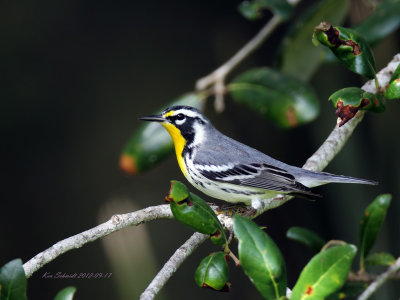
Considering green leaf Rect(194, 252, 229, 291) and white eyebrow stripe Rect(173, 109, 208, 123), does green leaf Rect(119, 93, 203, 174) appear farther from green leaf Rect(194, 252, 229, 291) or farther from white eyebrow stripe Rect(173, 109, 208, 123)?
green leaf Rect(194, 252, 229, 291)

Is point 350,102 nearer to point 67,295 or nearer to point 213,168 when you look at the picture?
point 213,168

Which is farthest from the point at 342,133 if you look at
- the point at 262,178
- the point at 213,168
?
the point at 213,168

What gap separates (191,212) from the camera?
194cm

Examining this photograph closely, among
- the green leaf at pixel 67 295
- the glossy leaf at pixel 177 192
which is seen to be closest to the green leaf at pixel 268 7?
the glossy leaf at pixel 177 192

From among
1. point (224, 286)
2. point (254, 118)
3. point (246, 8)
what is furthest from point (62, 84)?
point (224, 286)

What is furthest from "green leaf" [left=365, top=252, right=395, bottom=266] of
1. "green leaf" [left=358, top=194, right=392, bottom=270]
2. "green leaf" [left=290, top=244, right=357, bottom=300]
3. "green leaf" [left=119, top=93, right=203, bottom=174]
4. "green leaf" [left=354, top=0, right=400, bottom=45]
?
"green leaf" [left=119, top=93, right=203, bottom=174]

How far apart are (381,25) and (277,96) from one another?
2.50ft

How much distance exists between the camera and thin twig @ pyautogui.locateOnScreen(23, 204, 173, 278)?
209 centimetres

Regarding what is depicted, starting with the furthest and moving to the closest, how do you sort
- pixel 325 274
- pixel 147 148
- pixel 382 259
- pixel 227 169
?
1. pixel 147 148
2. pixel 227 169
3. pixel 382 259
4. pixel 325 274

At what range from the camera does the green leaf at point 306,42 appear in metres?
3.83

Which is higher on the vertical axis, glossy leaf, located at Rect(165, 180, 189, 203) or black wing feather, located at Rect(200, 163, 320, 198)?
glossy leaf, located at Rect(165, 180, 189, 203)

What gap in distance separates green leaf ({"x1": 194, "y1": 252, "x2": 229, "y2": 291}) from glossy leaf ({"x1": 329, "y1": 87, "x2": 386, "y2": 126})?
76 centimetres

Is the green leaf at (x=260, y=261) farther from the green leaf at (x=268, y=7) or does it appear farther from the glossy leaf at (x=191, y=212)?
the green leaf at (x=268, y=7)

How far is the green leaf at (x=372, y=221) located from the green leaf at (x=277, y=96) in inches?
50.1
